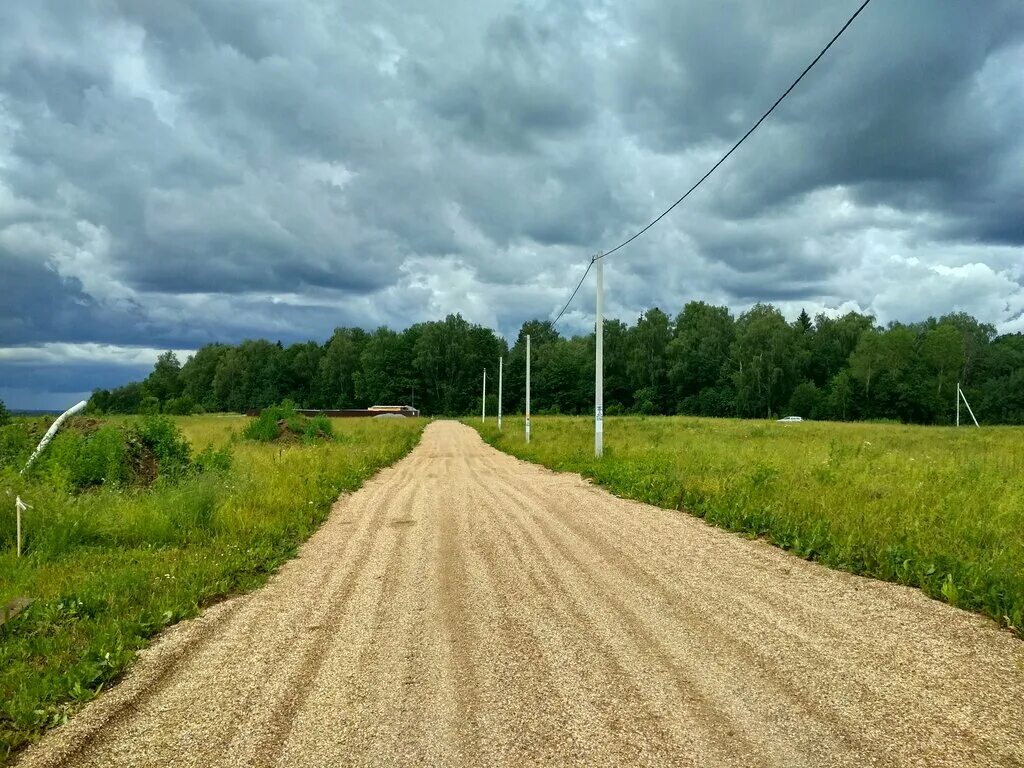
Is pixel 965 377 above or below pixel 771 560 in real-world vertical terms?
above

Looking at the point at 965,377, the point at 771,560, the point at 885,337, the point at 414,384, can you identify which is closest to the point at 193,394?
the point at 414,384

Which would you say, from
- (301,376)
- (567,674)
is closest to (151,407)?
(567,674)

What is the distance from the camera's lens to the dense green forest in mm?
84562

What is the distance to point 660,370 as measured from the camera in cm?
10356

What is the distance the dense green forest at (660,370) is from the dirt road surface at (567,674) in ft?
235

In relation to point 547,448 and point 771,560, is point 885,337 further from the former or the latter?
point 771,560

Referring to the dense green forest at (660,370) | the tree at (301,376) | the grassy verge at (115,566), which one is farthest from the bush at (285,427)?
the tree at (301,376)

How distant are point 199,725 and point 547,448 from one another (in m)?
22.9

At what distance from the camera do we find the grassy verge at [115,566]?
4875mm

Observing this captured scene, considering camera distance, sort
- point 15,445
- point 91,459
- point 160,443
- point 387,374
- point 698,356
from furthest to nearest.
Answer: point 387,374 → point 698,356 → point 160,443 → point 15,445 → point 91,459

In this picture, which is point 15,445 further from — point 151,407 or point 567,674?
point 567,674

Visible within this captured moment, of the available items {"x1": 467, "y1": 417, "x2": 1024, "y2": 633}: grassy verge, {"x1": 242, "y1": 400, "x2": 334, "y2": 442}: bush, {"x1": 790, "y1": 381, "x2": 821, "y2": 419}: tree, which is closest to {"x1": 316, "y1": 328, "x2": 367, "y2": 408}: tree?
{"x1": 790, "y1": 381, "x2": 821, "y2": 419}: tree

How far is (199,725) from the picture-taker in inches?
165

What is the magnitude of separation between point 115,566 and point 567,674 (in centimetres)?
601
